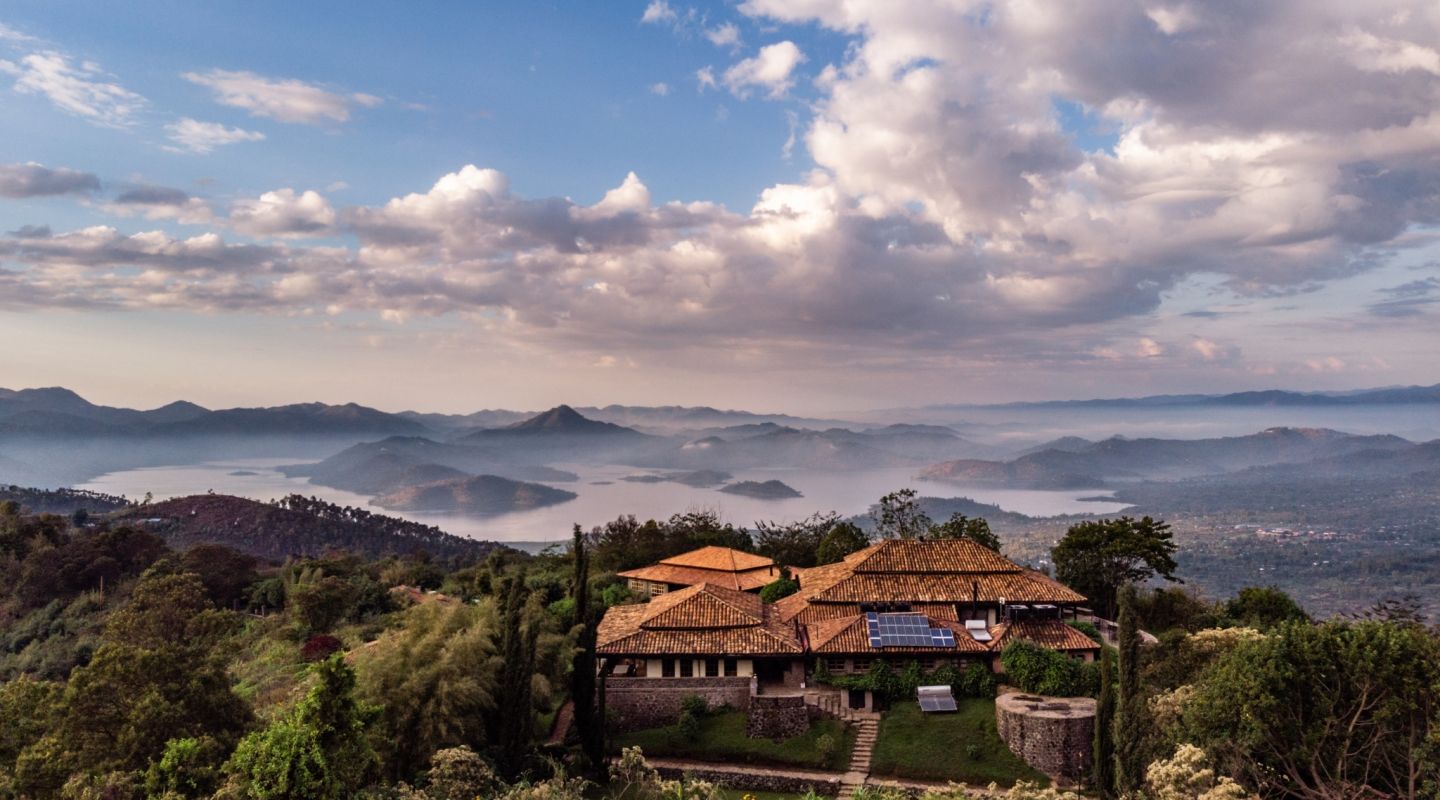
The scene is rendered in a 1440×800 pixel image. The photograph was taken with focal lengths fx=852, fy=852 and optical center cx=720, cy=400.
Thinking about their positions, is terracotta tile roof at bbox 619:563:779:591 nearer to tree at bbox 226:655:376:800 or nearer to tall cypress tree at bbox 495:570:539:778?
tall cypress tree at bbox 495:570:539:778

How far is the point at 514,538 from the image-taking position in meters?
150

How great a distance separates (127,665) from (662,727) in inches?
548

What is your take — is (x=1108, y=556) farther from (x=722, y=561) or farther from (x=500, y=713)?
(x=500, y=713)

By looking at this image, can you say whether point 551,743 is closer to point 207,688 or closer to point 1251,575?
point 207,688

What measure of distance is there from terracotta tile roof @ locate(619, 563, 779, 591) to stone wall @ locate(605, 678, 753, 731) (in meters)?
12.6

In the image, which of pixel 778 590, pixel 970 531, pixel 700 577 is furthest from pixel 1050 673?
pixel 970 531

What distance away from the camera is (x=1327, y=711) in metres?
18.2

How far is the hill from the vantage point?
90.8m

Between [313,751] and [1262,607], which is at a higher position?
[313,751]

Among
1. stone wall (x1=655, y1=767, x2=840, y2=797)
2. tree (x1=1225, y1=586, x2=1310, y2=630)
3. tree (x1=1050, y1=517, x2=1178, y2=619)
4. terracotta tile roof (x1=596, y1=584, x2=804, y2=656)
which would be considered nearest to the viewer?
stone wall (x1=655, y1=767, x2=840, y2=797)

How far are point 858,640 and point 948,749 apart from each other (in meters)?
4.75

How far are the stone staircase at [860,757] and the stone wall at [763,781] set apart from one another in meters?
0.29

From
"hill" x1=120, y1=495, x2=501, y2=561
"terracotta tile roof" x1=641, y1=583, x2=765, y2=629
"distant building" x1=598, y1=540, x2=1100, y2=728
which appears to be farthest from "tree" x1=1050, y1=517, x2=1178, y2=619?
"hill" x1=120, y1=495, x2=501, y2=561

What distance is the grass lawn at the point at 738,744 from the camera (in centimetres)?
2345
